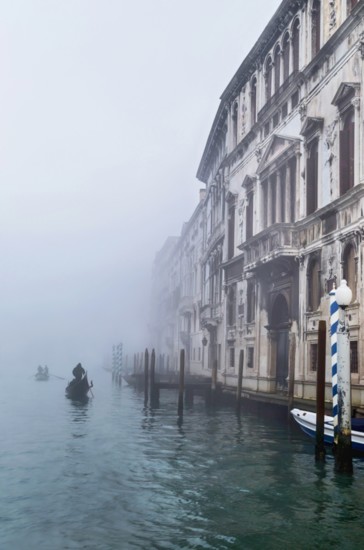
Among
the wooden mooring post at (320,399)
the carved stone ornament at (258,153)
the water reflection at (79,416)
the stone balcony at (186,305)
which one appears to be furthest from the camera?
the stone balcony at (186,305)

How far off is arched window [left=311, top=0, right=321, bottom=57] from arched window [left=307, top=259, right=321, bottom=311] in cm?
581

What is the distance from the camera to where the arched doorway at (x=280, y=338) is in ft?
64.3

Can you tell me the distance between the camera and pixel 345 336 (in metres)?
9.79

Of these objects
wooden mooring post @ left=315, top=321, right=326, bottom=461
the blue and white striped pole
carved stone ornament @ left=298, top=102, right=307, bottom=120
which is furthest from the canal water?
carved stone ornament @ left=298, top=102, right=307, bottom=120

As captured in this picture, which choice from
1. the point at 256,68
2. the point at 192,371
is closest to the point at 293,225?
the point at 256,68

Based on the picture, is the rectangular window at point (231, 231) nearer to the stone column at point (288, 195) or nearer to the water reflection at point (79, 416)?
the stone column at point (288, 195)

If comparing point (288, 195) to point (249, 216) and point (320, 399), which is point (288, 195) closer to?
point (249, 216)

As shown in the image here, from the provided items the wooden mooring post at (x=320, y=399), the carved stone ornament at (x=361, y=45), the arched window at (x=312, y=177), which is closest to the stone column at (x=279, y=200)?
the arched window at (x=312, y=177)

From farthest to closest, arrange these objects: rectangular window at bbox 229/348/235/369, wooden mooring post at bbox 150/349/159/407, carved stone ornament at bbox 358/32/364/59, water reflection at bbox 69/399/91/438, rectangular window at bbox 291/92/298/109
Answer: rectangular window at bbox 229/348/235/369 < wooden mooring post at bbox 150/349/159/407 < rectangular window at bbox 291/92/298/109 < water reflection at bbox 69/399/91/438 < carved stone ornament at bbox 358/32/364/59

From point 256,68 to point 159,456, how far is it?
15.1 metres

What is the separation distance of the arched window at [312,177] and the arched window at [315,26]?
2613 mm

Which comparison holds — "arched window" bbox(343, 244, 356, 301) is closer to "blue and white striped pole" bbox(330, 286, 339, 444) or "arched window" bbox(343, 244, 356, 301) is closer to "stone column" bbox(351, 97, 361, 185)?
"stone column" bbox(351, 97, 361, 185)

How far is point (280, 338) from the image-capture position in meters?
20.1

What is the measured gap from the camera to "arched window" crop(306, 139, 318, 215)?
57.4 feet
